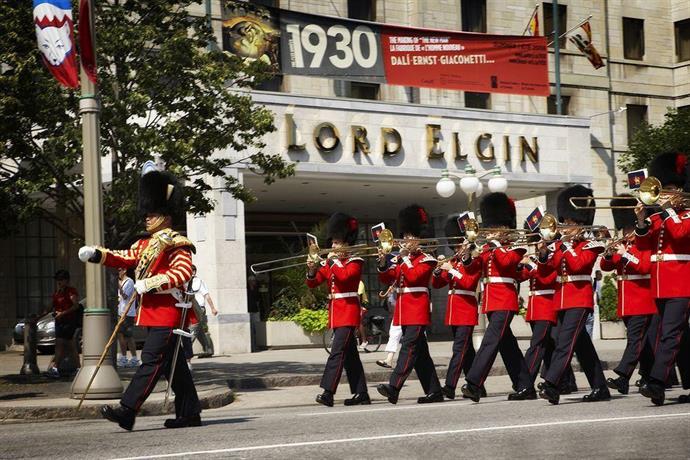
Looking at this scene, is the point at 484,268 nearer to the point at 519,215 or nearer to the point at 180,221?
the point at 180,221

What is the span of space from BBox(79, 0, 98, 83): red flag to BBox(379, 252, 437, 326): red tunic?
13.0 feet

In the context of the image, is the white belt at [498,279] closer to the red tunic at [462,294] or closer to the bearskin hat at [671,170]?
the red tunic at [462,294]

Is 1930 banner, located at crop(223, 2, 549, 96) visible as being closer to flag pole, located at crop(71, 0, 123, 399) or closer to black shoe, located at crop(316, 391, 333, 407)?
flag pole, located at crop(71, 0, 123, 399)

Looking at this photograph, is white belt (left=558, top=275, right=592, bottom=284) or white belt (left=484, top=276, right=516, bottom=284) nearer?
white belt (left=558, top=275, right=592, bottom=284)

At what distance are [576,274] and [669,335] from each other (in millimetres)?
1521

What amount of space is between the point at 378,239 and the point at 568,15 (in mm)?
25500

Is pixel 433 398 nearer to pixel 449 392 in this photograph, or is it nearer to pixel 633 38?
pixel 449 392

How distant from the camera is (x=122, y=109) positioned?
1638 cm

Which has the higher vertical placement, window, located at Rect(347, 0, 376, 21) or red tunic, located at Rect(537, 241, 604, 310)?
window, located at Rect(347, 0, 376, 21)

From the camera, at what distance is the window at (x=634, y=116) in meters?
39.1

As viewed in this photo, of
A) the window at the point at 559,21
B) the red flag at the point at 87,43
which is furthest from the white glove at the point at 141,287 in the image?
the window at the point at 559,21

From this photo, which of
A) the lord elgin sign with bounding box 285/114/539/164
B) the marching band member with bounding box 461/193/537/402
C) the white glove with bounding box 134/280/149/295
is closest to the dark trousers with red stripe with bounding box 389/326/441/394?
the marching band member with bounding box 461/193/537/402

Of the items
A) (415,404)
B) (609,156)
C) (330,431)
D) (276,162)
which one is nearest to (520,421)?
(330,431)

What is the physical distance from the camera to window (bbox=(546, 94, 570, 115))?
1465 inches
